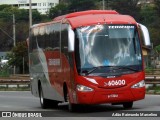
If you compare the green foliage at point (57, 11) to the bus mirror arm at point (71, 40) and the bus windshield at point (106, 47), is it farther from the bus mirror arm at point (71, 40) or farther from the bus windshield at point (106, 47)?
the bus mirror arm at point (71, 40)

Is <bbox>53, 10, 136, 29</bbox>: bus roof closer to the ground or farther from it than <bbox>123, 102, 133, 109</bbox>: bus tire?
farther from it

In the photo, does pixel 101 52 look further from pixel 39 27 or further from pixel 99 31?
pixel 39 27

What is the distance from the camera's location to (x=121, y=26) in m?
21.1

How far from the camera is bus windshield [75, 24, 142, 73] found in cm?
2062

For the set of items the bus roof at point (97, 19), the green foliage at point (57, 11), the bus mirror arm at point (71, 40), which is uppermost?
the bus roof at point (97, 19)

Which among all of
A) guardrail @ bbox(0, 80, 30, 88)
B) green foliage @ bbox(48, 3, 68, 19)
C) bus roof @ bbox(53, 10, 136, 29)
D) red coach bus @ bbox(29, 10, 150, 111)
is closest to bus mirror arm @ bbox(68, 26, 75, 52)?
red coach bus @ bbox(29, 10, 150, 111)

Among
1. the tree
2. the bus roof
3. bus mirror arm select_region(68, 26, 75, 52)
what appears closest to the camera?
bus mirror arm select_region(68, 26, 75, 52)

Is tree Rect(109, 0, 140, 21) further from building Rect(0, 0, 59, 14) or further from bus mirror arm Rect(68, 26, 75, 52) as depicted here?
bus mirror arm Rect(68, 26, 75, 52)

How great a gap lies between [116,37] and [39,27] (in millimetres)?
5485

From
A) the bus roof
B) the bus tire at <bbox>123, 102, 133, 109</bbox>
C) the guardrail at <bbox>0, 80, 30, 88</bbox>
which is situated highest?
the bus roof

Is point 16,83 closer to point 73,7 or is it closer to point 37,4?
point 73,7

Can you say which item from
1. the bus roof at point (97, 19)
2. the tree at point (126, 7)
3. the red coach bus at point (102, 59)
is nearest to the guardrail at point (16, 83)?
the bus roof at point (97, 19)

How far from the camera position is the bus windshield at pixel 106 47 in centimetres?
2062

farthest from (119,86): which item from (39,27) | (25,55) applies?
(25,55)
